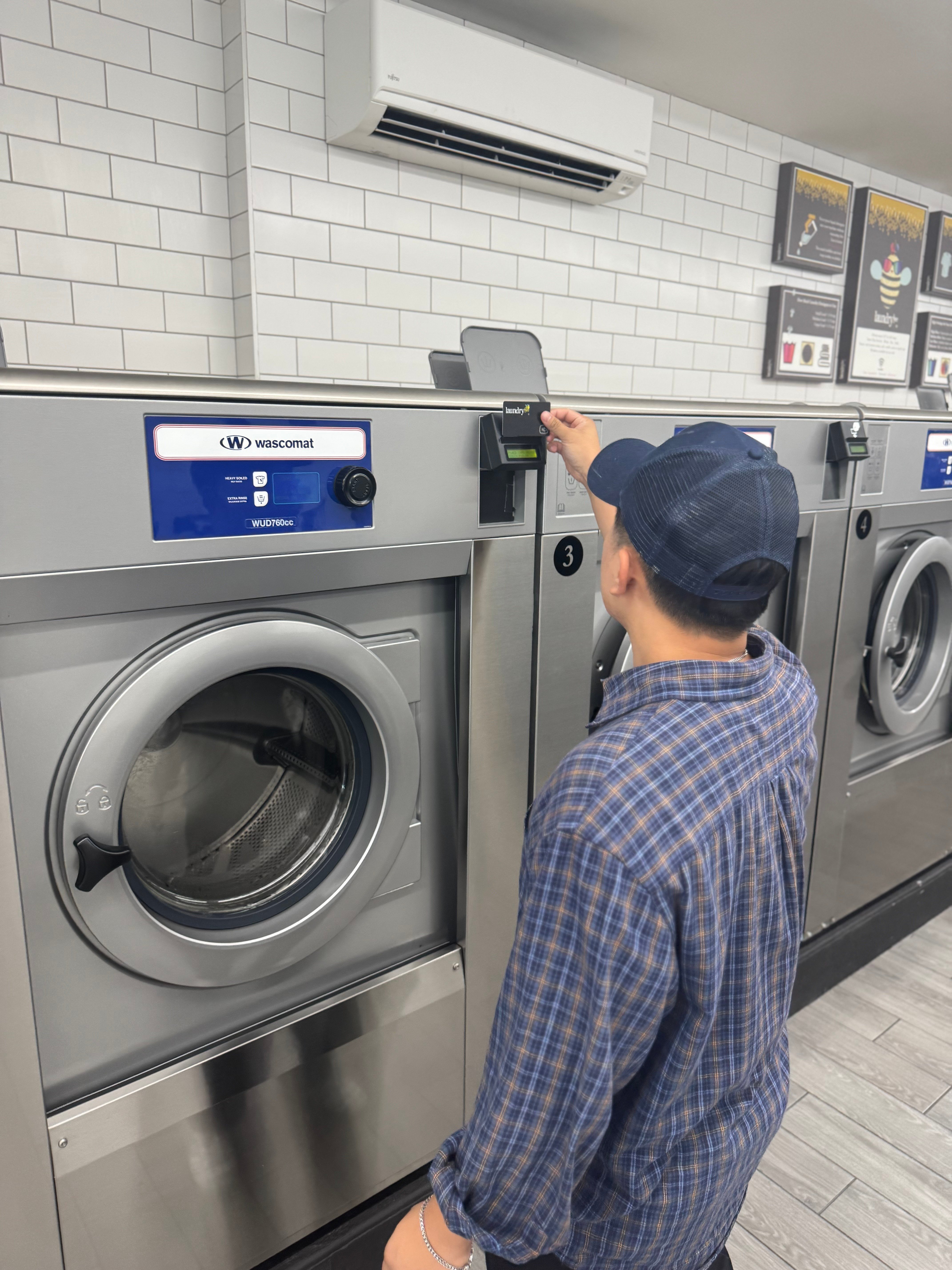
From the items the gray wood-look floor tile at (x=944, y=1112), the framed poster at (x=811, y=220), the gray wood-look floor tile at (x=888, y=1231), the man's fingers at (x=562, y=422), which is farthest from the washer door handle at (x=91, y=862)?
the framed poster at (x=811, y=220)

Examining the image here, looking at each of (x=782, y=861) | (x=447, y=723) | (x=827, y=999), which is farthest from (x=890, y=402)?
(x=782, y=861)

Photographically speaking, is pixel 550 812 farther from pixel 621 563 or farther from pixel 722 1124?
pixel 722 1124

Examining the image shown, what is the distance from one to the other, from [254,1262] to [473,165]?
2853mm

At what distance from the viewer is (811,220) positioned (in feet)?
13.0

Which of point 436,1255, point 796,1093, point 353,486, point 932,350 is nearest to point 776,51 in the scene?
point 932,350

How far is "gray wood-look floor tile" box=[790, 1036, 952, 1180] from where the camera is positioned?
1.74 m

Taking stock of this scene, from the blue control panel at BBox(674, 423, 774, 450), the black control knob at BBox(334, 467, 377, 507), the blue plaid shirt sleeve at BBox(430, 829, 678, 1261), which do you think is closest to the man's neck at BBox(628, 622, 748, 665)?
the blue plaid shirt sleeve at BBox(430, 829, 678, 1261)

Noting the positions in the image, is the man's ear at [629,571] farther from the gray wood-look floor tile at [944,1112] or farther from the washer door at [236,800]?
the gray wood-look floor tile at [944,1112]

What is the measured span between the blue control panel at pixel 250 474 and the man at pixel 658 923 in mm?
451

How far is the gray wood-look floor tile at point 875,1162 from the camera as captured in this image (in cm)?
161

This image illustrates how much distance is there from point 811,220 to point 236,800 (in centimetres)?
397

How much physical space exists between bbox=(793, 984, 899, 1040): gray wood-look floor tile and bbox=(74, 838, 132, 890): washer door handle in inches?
71.6

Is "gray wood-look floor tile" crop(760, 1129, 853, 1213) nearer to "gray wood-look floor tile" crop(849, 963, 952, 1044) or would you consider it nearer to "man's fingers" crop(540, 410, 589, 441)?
"gray wood-look floor tile" crop(849, 963, 952, 1044)

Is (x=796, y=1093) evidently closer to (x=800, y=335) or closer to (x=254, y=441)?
(x=254, y=441)
